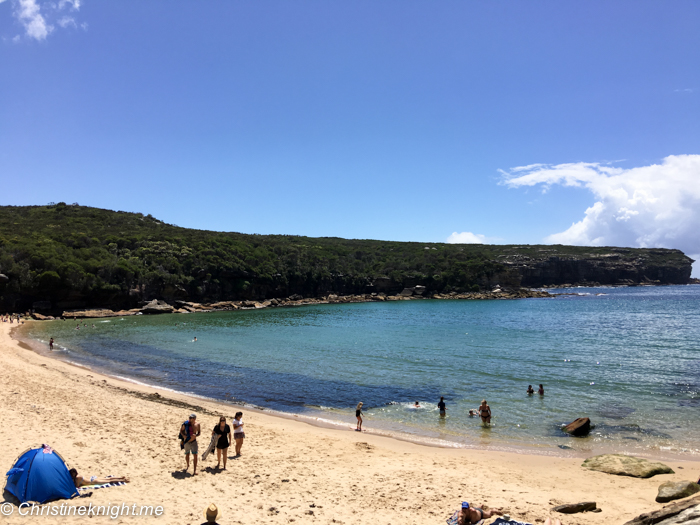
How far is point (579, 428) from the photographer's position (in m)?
14.4

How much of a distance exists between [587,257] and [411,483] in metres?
170

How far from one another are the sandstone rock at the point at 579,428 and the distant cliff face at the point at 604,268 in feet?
412

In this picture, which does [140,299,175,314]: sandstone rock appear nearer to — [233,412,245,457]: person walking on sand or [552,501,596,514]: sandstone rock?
→ [233,412,245,457]: person walking on sand

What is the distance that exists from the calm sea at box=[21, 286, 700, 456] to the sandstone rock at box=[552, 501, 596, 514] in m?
5.03

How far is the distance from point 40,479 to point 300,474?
5.46 metres

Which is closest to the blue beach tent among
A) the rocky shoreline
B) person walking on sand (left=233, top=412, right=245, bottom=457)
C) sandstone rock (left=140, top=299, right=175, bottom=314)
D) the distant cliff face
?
person walking on sand (left=233, top=412, right=245, bottom=457)

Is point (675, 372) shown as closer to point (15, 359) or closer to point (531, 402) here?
point (531, 402)

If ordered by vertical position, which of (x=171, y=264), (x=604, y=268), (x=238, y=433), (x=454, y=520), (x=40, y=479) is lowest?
(x=454, y=520)

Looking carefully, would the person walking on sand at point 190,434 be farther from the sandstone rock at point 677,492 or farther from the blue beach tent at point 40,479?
the sandstone rock at point 677,492

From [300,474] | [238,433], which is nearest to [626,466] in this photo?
[300,474]

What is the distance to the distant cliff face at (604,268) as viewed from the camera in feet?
461

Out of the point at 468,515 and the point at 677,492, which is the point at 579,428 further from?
the point at 468,515

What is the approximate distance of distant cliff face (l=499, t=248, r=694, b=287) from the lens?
140 meters

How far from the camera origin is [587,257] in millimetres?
154500
